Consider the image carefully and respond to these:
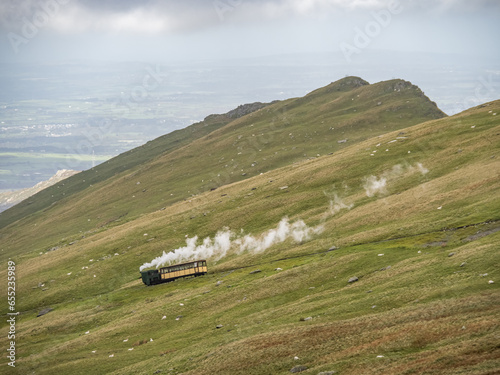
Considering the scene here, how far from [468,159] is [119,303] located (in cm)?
6313

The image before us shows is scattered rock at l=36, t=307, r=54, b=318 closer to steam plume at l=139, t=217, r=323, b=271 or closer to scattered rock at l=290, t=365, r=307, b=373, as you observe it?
steam plume at l=139, t=217, r=323, b=271

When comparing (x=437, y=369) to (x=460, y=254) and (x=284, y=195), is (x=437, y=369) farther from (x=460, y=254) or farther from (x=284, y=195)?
(x=284, y=195)

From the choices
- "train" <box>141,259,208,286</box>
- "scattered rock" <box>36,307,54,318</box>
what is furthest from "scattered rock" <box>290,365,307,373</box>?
"scattered rock" <box>36,307,54,318</box>

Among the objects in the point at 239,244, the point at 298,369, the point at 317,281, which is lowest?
the point at 298,369

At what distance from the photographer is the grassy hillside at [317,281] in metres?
38.1

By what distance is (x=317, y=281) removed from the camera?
60.2 m

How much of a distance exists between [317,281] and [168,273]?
31457 millimetres

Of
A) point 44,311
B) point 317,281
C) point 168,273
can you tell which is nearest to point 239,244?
point 168,273

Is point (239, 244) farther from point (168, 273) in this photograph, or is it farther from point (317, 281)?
point (317, 281)

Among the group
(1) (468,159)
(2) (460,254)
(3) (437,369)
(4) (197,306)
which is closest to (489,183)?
(1) (468,159)

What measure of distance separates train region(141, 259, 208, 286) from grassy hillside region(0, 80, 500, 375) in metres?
2.08

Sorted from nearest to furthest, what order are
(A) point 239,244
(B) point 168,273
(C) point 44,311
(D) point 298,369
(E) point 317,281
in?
Result: (D) point 298,369 < (E) point 317,281 < (B) point 168,273 < (C) point 44,311 < (A) point 239,244

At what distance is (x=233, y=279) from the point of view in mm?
72312

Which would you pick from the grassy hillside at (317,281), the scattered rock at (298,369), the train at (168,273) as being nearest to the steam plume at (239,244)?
the grassy hillside at (317,281)
